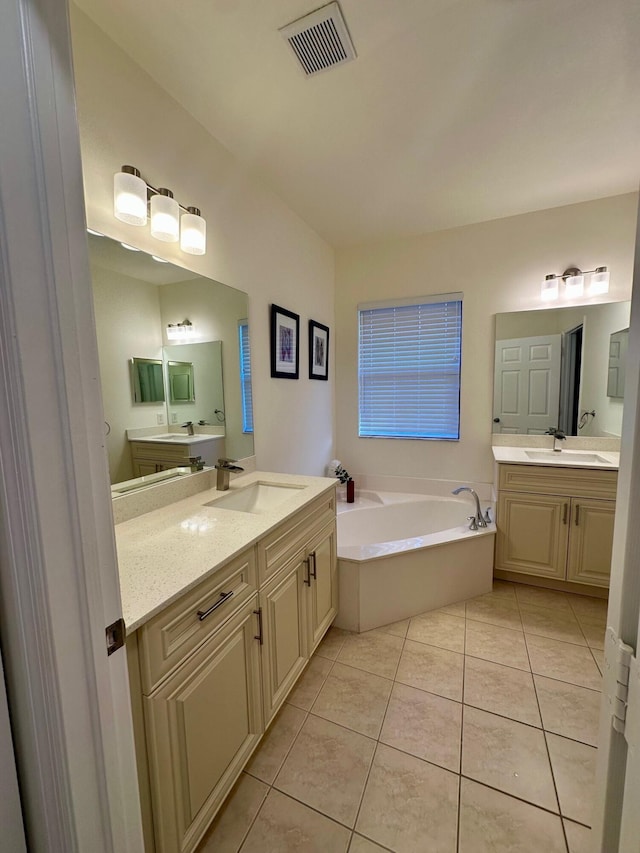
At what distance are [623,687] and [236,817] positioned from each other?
4.31 feet

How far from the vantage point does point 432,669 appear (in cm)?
170

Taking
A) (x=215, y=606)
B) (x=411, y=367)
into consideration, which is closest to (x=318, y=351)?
(x=411, y=367)

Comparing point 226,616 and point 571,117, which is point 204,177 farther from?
point 226,616

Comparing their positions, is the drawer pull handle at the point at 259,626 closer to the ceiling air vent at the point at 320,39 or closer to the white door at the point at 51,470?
the white door at the point at 51,470

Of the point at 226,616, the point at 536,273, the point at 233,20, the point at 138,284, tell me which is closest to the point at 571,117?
the point at 536,273

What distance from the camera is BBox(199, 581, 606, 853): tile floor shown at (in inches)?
42.5

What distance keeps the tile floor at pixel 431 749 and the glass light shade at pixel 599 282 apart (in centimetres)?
217

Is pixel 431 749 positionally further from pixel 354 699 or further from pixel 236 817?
pixel 236 817

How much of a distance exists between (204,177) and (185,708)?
81.3 inches

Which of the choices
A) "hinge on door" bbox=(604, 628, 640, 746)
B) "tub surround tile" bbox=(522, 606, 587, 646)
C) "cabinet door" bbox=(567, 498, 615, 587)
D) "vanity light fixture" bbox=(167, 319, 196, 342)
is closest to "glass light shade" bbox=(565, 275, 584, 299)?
"cabinet door" bbox=(567, 498, 615, 587)

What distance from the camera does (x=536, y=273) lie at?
8.39ft

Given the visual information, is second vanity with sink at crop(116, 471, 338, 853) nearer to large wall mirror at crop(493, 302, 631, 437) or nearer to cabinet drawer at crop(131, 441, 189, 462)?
cabinet drawer at crop(131, 441, 189, 462)

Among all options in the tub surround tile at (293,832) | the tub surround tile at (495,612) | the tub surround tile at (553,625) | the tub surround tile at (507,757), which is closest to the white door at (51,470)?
the tub surround tile at (293,832)

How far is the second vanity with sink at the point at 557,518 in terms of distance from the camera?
2.14 meters
